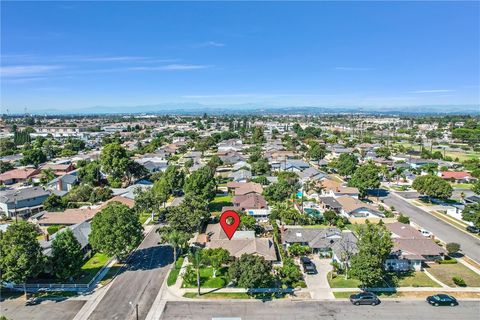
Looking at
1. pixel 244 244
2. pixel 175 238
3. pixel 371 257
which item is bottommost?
pixel 244 244

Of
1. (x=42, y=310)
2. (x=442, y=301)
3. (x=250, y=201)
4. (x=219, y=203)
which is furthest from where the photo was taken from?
(x=219, y=203)

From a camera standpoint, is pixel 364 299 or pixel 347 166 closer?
pixel 364 299

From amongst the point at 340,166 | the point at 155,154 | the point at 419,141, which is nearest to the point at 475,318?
the point at 340,166

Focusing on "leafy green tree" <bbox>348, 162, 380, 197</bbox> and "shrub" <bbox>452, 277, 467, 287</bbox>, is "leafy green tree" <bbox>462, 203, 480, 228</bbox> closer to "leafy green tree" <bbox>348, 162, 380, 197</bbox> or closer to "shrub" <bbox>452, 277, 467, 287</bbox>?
"shrub" <bbox>452, 277, 467, 287</bbox>

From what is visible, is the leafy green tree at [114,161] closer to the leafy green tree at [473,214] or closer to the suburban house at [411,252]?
the suburban house at [411,252]

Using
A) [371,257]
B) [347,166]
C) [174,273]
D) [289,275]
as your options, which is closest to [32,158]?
[174,273]

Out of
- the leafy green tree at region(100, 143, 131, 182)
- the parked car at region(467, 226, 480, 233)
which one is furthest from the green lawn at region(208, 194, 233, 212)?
the parked car at region(467, 226, 480, 233)

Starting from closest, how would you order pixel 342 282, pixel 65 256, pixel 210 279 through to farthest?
pixel 65 256, pixel 342 282, pixel 210 279

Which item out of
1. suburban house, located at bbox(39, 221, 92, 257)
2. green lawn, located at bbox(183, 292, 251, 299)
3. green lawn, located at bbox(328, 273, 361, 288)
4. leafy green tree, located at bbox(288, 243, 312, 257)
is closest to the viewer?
green lawn, located at bbox(183, 292, 251, 299)

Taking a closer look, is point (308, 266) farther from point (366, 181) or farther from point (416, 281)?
point (366, 181)
